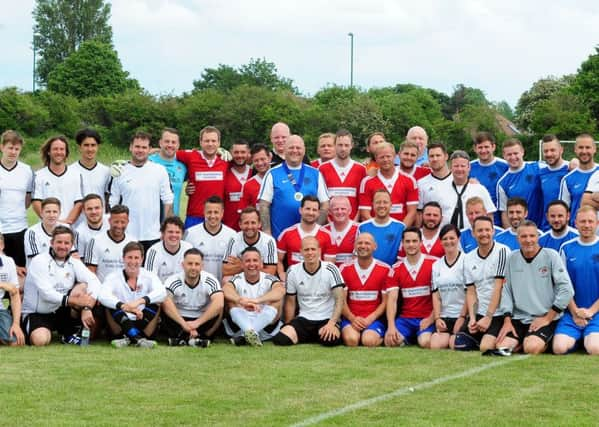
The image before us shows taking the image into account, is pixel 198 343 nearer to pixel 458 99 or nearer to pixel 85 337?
pixel 85 337

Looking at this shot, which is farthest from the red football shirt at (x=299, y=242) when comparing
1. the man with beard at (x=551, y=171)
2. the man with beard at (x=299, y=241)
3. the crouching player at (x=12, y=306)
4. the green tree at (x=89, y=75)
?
the green tree at (x=89, y=75)

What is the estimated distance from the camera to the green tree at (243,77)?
79312 mm

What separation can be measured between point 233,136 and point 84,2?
37936 millimetres

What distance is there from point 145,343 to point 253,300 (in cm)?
111

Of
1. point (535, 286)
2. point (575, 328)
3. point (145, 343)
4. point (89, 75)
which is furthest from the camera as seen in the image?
point (89, 75)

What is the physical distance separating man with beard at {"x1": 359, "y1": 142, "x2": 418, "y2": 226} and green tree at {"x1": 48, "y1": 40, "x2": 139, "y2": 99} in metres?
57.5

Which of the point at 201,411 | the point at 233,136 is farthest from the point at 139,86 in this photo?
the point at 201,411

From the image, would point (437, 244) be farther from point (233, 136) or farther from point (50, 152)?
point (233, 136)

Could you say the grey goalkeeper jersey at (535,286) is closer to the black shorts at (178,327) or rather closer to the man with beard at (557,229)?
the man with beard at (557,229)

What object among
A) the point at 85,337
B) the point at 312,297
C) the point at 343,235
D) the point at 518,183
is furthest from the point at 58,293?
the point at 518,183

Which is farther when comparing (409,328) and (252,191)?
(252,191)

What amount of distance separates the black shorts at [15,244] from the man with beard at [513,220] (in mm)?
4821

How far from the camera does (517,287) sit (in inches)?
339

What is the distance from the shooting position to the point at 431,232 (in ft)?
31.4
